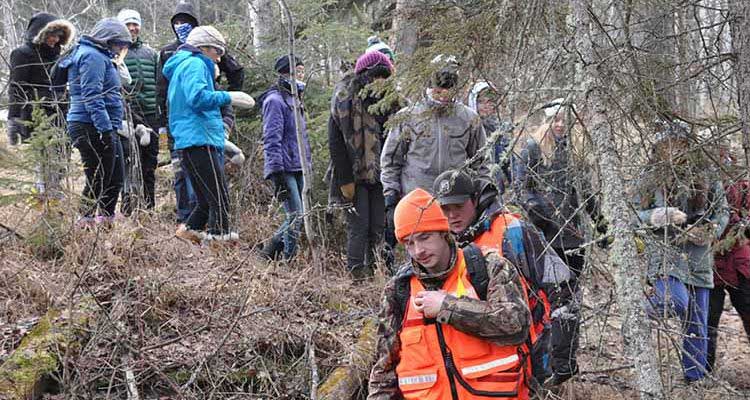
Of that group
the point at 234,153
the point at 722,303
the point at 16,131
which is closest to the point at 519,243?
the point at 722,303

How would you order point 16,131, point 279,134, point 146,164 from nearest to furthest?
point 279,134, point 16,131, point 146,164

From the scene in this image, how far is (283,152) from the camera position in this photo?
7.55m

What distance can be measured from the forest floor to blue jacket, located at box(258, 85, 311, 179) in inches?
36.4

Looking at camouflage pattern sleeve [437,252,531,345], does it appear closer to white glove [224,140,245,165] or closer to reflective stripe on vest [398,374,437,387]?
reflective stripe on vest [398,374,437,387]

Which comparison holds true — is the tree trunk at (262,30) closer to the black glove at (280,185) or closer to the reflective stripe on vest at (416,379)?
the black glove at (280,185)

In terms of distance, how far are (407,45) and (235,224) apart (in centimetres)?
250

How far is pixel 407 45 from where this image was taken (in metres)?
8.11

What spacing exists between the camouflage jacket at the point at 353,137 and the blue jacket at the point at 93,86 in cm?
198

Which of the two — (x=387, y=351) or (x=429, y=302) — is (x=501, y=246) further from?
(x=387, y=351)

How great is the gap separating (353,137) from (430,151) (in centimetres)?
93

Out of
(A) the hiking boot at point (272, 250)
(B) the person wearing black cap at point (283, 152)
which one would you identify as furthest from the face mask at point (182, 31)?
(A) the hiking boot at point (272, 250)

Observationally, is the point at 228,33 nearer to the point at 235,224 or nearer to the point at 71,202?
the point at 235,224

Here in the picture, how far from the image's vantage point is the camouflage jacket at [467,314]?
3.43 m

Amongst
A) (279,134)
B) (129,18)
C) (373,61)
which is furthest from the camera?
(129,18)
